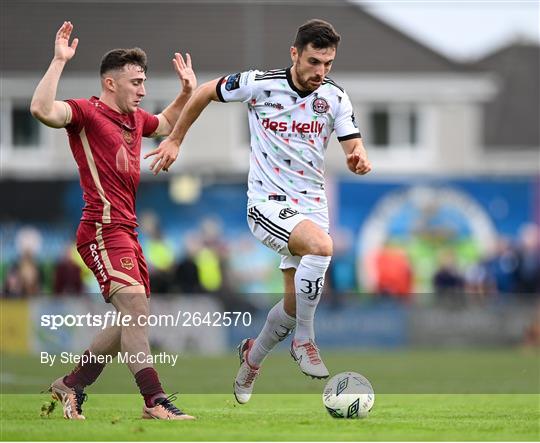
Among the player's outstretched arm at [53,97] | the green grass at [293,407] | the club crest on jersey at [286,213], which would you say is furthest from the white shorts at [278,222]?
the player's outstretched arm at [53,97]

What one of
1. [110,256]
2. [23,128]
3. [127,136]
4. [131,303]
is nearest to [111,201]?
[110,256]

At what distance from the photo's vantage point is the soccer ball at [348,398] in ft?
34.6

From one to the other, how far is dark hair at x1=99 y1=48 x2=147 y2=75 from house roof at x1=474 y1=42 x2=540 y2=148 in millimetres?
55265

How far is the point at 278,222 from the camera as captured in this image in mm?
10680

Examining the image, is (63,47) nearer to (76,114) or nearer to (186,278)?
(76,114)

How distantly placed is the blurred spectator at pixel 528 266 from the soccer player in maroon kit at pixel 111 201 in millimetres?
19726

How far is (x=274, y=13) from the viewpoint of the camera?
48.8 meters

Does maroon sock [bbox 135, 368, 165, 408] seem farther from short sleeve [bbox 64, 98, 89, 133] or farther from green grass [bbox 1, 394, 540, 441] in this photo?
short sleeve [bbox 64, 98, 89, 133]

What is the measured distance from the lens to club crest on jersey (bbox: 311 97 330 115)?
10.8 meters

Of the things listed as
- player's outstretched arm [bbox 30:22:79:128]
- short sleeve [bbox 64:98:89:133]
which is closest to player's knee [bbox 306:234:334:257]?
short sleeve [bbox 64:98:89:133]

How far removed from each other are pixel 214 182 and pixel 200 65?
1583 cm

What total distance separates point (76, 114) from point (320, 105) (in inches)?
79.9

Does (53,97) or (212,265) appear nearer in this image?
(53,97)

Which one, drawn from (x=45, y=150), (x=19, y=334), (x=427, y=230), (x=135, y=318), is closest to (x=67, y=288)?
(x=19, y=334)
